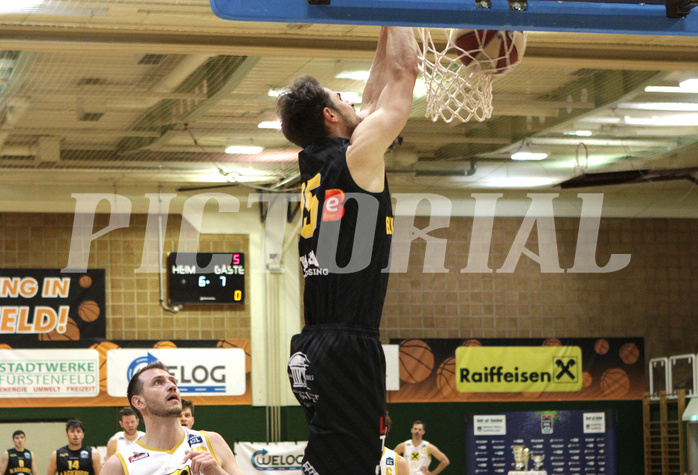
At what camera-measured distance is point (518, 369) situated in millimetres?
16984

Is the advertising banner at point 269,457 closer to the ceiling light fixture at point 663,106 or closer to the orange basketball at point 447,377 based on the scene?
the orange basketball at point 447,377

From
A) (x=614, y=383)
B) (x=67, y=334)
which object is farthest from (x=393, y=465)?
(x=614, y=383)

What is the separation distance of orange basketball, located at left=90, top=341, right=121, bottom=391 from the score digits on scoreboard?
130 cm

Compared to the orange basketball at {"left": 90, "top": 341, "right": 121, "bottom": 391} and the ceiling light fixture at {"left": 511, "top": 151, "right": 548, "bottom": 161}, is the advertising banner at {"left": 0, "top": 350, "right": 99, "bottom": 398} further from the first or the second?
the ceiling light fixture at {"left": 511, "top": 151, "right": 548, "bottom": 161}

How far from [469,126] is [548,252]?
16.7 ft

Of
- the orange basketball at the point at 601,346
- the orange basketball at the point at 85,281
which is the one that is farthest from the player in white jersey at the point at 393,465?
the orange basketball at the point at 601,346

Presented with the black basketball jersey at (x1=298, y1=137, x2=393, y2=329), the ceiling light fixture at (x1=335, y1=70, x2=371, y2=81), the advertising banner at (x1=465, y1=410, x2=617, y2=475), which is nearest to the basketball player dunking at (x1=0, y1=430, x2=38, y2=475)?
the ceiling light fixture at (x1=335, y1=70, x2=371, y2=81)

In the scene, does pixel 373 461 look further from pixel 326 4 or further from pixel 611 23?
pixel 611 23

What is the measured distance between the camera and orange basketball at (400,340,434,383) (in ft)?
54.3

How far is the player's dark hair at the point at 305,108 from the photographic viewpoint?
3.03 meters

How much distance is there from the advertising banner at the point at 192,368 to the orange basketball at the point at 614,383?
6.86 m

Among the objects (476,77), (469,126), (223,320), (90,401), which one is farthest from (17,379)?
(476,77)

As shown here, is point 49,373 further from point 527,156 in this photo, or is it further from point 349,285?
point 349,285

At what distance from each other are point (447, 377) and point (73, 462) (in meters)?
7.04
